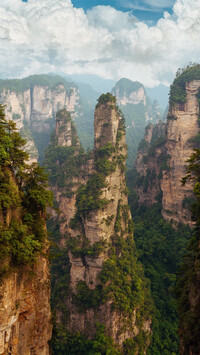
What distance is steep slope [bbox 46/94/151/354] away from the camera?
27.7 m

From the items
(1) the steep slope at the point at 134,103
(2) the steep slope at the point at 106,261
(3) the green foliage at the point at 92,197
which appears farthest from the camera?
(1) the steep slope at the point at 134,103

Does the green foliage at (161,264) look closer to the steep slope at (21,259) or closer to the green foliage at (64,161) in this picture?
the steep slope at (21,259)

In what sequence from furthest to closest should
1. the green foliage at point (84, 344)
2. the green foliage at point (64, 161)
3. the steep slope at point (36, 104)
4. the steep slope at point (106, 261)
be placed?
the steep slope at point (36, 104), the green foliage at point (64, 161), the steep slope at point (106, 261), the green foliage at point (84, 344)

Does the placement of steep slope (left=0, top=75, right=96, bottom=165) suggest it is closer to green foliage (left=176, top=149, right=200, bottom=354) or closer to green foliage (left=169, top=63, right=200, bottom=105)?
green foliage (left=169, top=63, right=200, bottom=105)

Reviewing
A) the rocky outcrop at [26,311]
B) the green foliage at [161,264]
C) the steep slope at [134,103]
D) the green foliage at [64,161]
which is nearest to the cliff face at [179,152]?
the green foliage at [161,264]

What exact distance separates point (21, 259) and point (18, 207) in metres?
2.92

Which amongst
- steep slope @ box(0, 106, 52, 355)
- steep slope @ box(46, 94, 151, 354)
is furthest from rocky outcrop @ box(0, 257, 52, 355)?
steep slope @ box(46, 94, 151, 354)

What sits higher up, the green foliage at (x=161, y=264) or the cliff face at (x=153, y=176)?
the cliff face at (x=153, y=176)

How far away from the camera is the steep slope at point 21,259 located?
11.2 metres

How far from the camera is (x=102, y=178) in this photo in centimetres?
3197

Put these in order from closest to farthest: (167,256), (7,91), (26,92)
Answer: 1. (167,256)
2. (7,91)
3. (26,92)

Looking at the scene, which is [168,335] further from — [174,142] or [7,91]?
[7,91]

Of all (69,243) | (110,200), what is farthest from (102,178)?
(69,243)

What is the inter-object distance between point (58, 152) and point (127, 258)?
3784cm
